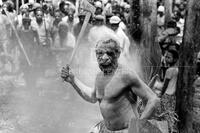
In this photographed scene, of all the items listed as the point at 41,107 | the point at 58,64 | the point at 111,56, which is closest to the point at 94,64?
the point at 41,107

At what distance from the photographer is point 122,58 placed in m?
8.75

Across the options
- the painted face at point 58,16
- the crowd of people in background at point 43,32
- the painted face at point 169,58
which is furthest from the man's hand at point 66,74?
→ the painted face at point 58,16

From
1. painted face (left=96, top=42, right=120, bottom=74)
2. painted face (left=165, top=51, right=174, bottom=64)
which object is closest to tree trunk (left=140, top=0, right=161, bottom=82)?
painted face (left=165, top=51, right=174, bottom=64)

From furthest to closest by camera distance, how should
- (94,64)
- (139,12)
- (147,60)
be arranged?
(139,12) → (94,64) → (147,60)

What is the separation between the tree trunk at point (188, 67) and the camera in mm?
A: 6691

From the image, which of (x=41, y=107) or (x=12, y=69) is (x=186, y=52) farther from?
(x=12, y=69)

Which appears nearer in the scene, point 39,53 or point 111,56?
point 111,56

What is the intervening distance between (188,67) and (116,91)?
3.22m

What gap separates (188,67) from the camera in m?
6.90

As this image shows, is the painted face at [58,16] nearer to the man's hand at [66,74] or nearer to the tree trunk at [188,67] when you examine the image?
the tree trunk at [188,67]

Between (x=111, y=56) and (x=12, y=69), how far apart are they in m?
→ 9.00

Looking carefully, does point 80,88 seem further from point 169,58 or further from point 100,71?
point 169,58

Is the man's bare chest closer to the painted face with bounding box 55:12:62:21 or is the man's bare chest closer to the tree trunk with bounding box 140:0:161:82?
the tree trunk with bounding box 140:0:161:82

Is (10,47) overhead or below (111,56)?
below
